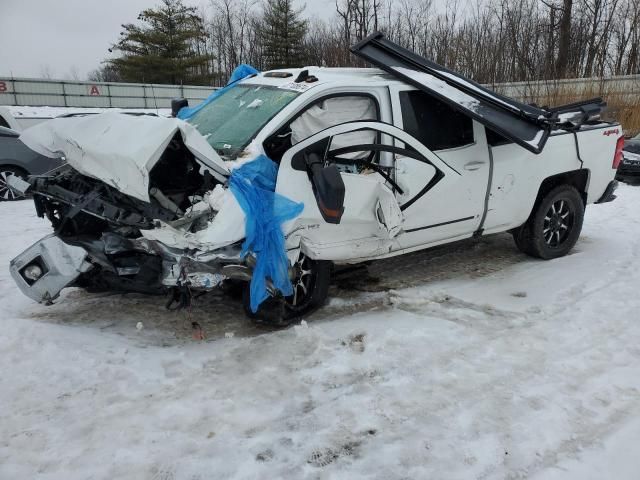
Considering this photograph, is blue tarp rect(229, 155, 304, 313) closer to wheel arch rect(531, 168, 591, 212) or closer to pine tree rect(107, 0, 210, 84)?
wheel arch rect(531, 168, 591, 212)

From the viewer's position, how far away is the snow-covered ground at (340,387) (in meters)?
2.60

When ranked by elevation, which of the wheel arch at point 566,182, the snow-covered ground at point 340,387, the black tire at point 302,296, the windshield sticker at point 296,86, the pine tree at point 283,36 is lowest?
the snow-covered ground at point 340,387

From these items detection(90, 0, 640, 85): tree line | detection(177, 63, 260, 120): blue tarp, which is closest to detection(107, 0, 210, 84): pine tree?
detection(90, 0, 640, 85): tree line

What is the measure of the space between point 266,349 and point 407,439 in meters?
1.35

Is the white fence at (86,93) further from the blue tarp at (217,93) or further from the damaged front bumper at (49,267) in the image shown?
the damaged front bumper at (49,267)

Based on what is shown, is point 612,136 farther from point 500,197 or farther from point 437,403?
point 437,403

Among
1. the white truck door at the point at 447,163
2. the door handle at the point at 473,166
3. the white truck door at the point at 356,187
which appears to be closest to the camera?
the white truck door at the point at 356,187

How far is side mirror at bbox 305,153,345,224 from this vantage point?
11.4 feet

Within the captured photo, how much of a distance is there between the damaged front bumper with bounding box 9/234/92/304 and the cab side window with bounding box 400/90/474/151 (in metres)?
2.88

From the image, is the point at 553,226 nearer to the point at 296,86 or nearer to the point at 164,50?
the point at 296,86

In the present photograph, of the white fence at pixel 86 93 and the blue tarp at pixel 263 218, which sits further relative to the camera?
the white fence at pixel 86 93

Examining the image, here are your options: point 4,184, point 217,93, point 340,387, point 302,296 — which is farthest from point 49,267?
point 4,184

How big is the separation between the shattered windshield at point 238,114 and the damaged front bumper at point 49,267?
1335mm

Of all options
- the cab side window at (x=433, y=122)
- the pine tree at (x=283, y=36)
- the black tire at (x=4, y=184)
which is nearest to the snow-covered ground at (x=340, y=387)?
the cab side window at (x=433, y=122)
